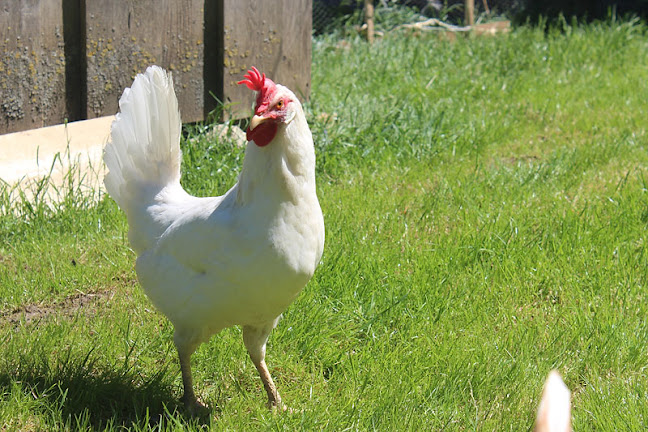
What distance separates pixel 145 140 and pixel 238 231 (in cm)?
77

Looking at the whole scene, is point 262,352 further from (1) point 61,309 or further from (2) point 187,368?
(1) point 61,309

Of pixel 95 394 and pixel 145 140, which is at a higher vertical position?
pixel 145 140

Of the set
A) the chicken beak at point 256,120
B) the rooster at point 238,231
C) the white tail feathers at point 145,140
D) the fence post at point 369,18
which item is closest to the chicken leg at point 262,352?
the rooster at point 238,231

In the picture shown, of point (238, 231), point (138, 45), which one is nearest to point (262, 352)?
point (238, 231)

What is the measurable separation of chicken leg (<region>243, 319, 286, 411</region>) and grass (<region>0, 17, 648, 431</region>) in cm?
7

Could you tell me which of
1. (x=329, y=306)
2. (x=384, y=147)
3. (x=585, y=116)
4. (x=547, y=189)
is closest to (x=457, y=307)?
(x=329, y=306)

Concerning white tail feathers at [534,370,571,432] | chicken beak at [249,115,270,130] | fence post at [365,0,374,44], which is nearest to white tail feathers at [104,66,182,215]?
chicken beak at [249,115,270,130]

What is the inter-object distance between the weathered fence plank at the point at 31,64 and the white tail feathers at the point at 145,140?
1.53 m

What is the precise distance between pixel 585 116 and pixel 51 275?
15.5ft

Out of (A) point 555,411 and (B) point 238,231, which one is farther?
(B) point 238,231

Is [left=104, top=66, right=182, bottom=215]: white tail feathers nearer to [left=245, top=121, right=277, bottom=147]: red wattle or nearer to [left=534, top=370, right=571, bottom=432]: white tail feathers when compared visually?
[left=245, top=121, right=277, bottom=147]: red wattle

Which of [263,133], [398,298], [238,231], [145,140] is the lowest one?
[398,298]

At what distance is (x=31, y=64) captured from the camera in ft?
14.1

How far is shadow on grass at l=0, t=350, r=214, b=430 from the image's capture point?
8.80 feet
